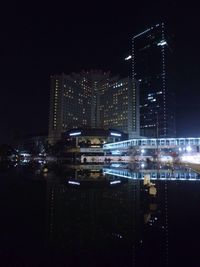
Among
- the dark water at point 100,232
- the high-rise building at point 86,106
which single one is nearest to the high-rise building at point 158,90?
the high-rise building at point 86,106

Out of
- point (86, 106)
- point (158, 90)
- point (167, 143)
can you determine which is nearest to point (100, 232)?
point (167, 143)

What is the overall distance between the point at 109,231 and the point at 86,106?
186 metres

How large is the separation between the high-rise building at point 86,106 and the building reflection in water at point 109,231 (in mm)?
154069

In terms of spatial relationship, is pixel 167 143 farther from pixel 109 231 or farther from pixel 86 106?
pixel 86 106

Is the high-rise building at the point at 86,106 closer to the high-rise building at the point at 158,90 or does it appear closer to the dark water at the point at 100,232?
the high-rise building at the point at 158,90

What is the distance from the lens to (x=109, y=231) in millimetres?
9484

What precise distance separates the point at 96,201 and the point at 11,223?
6.14 meters

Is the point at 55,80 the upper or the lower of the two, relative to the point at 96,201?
upper

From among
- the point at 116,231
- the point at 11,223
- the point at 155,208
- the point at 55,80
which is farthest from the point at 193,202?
the point at 55,80

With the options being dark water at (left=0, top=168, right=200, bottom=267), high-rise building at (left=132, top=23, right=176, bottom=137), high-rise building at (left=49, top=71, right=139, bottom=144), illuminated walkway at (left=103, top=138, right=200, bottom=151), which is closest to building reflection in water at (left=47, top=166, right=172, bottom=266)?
dark water at (left=0, top=168, right=200, bottom=267)

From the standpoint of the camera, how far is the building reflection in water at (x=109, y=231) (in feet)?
23.3

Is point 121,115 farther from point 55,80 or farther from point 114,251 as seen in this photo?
point 114,251

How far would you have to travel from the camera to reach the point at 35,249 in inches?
307

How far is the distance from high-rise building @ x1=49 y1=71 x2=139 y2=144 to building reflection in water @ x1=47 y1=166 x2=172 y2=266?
154069mm
